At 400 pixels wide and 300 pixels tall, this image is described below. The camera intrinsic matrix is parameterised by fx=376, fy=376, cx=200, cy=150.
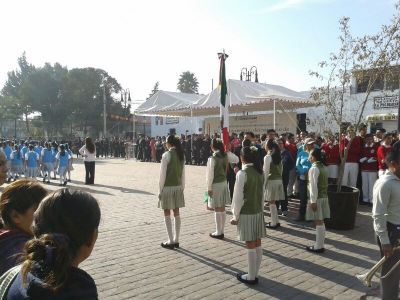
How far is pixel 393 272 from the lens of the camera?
3.62 meters

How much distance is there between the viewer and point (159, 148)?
2541 centimetres

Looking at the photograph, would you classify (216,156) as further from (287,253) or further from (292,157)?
(292,157)

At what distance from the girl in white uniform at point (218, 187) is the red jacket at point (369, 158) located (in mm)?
5292

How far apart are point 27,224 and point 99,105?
4896 cm

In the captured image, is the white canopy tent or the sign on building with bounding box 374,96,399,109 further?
the sign on building with bounding box 374,96,399,109

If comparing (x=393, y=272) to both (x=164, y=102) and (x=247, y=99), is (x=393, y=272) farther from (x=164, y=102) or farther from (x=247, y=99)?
(x=164, y=102)

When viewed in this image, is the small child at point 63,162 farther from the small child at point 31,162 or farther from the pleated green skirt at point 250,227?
the pleated green skirt at point 250,227

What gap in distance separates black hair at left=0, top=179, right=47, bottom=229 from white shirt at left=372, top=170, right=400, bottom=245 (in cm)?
294

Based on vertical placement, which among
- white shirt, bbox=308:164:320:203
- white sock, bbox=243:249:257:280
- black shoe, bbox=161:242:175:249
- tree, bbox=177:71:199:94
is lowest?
black shoe, bbox=161:242:175:249

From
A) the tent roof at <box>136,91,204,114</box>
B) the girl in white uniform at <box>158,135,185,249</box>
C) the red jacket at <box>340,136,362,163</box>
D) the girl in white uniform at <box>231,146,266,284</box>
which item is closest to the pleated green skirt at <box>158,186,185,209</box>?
the girl in white uniform at <box>158,135,185,249</box>

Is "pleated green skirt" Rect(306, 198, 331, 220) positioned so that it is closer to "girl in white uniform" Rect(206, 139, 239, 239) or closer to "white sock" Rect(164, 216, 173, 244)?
"girl in white uniform" Rect(206, 139, 239, 239)

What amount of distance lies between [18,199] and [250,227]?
314 cm

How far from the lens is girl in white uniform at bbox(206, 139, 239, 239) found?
6795 mm

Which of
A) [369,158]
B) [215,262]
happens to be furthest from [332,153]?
[215,262]
